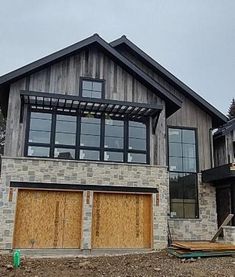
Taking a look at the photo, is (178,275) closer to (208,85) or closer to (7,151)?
(7,151)

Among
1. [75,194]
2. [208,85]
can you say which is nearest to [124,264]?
[75,194]

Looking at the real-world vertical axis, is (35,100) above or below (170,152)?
above

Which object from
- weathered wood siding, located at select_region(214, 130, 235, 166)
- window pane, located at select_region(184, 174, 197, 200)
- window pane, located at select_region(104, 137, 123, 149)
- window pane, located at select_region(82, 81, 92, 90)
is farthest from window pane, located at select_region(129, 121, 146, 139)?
weathered wood siding, located at select_region(214, 130, 235, 166)

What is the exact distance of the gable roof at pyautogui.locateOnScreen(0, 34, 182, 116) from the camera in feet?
40.2

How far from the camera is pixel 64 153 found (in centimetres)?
1230

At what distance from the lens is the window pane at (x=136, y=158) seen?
12.9 m

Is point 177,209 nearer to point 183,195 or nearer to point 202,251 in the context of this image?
point 183,195

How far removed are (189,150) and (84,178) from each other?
16.8ft

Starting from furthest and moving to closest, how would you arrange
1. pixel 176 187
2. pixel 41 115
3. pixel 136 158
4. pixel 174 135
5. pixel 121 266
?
pixel 174 135
pixel 176 187
pixel 136 158
pixel 41 115
pixel 121 266

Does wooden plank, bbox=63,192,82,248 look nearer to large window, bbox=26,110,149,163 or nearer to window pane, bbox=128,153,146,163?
large window, bbox=26,110,149,163

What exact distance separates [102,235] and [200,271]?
4224 mm

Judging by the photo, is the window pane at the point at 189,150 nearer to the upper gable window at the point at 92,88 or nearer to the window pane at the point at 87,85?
the upper gable window at the point at 92,88

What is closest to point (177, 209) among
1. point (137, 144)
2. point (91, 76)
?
point (137, 144)

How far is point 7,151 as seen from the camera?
11.8 meters
